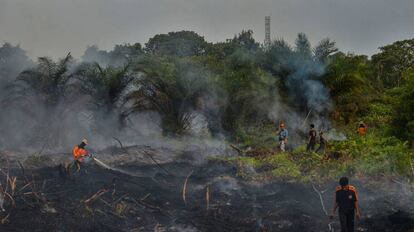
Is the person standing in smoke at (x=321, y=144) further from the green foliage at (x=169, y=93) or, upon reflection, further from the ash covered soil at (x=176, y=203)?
the green foliage at (x=169, y=93)

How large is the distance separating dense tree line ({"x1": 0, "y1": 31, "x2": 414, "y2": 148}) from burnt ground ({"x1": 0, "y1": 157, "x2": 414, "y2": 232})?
5.33 metres

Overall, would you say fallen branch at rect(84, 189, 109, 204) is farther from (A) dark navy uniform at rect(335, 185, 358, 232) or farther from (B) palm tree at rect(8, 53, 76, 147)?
(B) palm tree at rect(8, 53, 76, 147)

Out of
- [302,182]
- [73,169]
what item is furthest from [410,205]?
[73,169]

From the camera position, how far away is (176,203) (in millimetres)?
13320

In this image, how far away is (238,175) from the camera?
52.3ft

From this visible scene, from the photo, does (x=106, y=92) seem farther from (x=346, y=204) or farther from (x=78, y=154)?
(x=346, y=204)

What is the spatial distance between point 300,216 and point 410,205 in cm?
245

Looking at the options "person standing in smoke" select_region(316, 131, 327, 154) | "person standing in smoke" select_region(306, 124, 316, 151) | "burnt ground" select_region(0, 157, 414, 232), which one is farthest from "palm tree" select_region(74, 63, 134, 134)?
"person standing in smoke" select_region(316, 131, 327, 154)

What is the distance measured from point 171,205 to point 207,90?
10376 mm

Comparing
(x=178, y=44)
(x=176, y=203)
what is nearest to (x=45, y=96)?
(x=176, y=203)

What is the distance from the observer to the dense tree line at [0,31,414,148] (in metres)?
20.2

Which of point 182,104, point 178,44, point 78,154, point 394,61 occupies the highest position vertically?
point 178,44

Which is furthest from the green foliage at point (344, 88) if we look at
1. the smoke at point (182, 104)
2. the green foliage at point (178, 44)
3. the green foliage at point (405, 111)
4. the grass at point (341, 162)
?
the green foliage at point (178, 44)

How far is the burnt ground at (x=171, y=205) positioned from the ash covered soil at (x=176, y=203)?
0.02 metres
